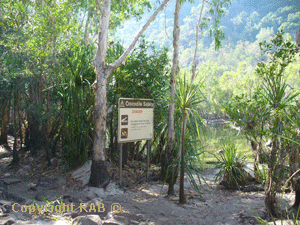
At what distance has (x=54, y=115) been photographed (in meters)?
6.41

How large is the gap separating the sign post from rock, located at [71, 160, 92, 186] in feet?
3.40

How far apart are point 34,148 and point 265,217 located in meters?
6.06

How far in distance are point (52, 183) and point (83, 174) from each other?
67 centimetres

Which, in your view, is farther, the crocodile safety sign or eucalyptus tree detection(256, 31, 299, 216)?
the crocodile safety sign

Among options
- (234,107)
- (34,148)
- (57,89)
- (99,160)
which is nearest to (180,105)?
(234,107)

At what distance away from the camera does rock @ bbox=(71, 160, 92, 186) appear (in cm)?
531

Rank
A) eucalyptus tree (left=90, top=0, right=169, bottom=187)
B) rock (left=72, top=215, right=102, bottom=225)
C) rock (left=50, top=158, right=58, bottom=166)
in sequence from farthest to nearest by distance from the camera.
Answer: rock (left=50, top=158, right=58, bottom=166) < eucalyptus tree (left=90, top=0, right=169, bottom=187) < rock (left=72, top=215, right=102, bottom=225)

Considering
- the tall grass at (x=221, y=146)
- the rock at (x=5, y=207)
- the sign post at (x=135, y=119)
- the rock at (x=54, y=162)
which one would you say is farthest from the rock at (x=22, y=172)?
the tall grass at (x=221, y=146)

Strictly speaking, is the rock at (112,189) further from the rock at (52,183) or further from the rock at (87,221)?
the rock at (87,221)

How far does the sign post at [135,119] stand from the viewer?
5275 mm

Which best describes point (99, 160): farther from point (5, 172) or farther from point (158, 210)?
point (5, 172)

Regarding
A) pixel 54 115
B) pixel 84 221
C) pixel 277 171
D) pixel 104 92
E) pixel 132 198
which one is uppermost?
pixel 104 92

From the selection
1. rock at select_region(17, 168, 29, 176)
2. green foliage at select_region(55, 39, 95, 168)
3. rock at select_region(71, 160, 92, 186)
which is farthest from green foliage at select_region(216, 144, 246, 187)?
rock at select_region(17, 168, 29, 176)

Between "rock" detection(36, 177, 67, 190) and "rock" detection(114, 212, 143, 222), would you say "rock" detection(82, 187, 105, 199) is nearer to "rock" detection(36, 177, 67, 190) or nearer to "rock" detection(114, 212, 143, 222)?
"rock" detection(36, 177, 67, 190)
